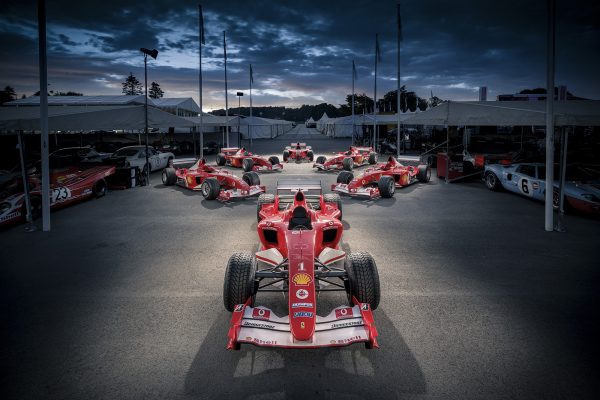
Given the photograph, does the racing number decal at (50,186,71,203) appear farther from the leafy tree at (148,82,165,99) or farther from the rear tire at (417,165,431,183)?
the leafy tree at (148,82,165,99)

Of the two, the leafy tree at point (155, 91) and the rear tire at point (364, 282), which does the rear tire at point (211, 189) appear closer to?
the rear tire at point (364, 282)

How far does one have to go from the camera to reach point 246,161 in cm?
2005

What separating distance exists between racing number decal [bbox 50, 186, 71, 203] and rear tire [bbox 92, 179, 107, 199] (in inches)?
58.4

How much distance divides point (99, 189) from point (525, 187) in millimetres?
14205

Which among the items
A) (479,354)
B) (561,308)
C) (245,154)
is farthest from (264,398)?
(245,154)

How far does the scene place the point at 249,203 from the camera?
1241 centimetres

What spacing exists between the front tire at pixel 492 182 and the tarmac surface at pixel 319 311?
4.67 m

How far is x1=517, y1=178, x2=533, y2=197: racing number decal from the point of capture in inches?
481

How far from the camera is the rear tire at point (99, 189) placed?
13.6 metres

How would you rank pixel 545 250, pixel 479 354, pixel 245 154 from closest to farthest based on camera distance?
pixel 479 354, pixel 545 250, pixel 245 154

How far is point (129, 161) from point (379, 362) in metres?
16.8

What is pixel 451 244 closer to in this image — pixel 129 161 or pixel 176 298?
pixel 176 298

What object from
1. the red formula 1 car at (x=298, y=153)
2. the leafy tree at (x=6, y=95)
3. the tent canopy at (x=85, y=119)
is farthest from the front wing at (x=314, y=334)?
the leafy tree at (x=6, y=95)

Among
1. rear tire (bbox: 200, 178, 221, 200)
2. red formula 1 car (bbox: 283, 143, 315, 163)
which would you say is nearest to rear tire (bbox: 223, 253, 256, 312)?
rear tire (bbox: 200, 178, 221, 200)
